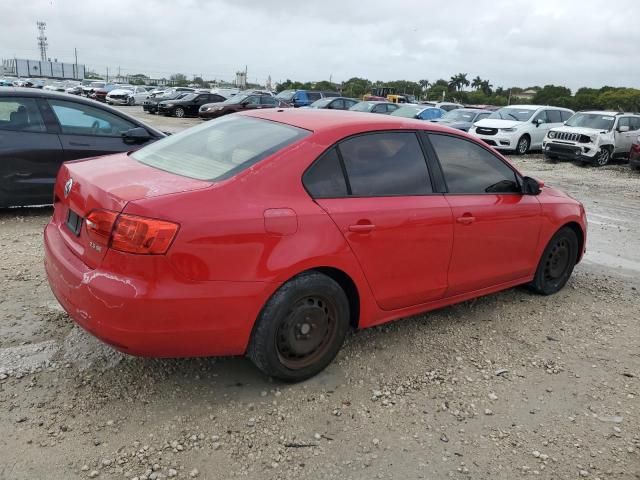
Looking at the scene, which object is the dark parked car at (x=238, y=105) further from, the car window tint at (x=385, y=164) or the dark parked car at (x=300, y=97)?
the car window tint at (x=385, y=164)

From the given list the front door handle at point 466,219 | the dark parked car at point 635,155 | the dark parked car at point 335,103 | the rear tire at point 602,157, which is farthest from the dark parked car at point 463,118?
the front door handle at point 466,219

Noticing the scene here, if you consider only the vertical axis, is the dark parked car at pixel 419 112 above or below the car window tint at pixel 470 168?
above

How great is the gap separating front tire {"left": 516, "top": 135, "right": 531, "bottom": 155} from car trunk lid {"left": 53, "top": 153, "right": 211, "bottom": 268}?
16685 mm

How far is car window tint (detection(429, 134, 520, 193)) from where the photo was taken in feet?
12.7

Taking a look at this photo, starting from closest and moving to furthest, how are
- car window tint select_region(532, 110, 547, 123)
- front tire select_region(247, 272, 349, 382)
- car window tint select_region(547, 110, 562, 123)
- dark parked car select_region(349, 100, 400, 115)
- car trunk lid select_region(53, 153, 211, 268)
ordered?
car trunk lid select_region(53, 153, 211, 268)
front tire select_region(247, 272, 349, 382)
car window tint select_region(532, 110, 547, 123)
car window tint select_region(547, 110, 562, 123)
dark parked car select_region(349, 100, 400, 115)

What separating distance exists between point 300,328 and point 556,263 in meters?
2.96

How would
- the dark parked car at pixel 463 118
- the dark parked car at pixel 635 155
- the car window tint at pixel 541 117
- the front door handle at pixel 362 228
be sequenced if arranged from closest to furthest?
the front door handle at pixel 362 228 < the dark parked car at pixel 635 155 < the car window tint at pixel 541 117 < the dark parked car at pixel 463 118

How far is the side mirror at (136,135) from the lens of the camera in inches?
240

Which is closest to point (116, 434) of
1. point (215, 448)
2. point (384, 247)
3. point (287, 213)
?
point (215, 448)

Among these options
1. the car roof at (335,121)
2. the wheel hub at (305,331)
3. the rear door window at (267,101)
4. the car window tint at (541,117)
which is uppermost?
the car window tint at (541,117)

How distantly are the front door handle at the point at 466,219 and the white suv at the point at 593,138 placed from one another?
1395 cm

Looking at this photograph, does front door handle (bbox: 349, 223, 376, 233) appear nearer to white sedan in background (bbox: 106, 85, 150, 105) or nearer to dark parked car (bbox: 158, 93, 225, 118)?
dark parked car (bbox: 158, 93, 225, 118)

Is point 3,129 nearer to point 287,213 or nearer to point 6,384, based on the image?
point 6,384

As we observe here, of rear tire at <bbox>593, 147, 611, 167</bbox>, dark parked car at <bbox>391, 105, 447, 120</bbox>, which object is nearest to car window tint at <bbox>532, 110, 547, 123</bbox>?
rear tire at <bbox>593, 147, 611, 167</bbox>
